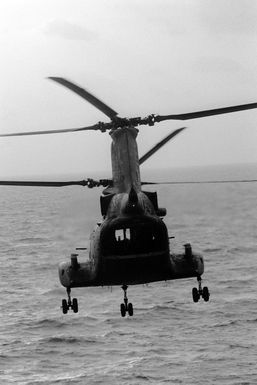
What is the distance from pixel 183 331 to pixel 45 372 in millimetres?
18877

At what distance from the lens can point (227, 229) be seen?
534 feet

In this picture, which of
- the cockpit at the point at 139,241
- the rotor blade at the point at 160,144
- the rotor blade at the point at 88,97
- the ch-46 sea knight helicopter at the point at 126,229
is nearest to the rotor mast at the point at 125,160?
the ch-46 sea knight helicopter at the point at 126,229

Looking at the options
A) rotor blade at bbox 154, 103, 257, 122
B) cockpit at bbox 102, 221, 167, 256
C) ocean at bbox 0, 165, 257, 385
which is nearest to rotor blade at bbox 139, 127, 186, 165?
ocean at bbox 0, 165, 257, 385

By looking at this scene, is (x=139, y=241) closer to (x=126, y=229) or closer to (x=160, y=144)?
(x=126, y=229)

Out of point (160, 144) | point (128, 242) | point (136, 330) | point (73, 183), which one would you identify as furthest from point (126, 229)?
point (136, 330)

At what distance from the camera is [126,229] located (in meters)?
24.2

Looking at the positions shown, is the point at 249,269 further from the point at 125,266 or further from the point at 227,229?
the point at 125,266

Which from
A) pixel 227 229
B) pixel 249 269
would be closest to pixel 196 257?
pixel 249 269

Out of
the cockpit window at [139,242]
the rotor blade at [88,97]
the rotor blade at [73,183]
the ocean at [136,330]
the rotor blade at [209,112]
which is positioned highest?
the rotor blade at [88,97]

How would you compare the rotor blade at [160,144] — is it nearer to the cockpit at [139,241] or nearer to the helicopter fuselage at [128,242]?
the helicopter fuselage at [128,242]

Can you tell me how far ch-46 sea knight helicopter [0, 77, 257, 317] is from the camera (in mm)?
23203

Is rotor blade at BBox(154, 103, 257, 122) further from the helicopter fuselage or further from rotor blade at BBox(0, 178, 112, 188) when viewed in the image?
rotor blade at BBox(0, 178, 112, 188)

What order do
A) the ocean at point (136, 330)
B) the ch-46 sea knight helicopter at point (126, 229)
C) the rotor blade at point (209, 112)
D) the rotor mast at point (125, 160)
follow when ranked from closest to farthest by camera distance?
the rotor blade at point (209, 112) < the ch-46 sea knight helicopter at point (126, 229) < the rotor mast at point (125, 160) < the ocean at point (136, 330)

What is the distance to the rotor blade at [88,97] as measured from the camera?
2291 cm
